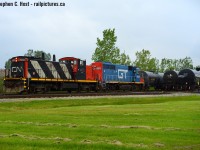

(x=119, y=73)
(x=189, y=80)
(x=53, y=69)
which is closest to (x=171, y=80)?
(x=189, y=80)

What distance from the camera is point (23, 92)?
36.6 metres

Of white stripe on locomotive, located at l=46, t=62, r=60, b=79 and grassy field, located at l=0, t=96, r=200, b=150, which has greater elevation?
white stripe on locomotive, located at l=46, t=62, r=60, b=79

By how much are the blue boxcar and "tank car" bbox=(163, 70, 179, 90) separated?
22.9 feet

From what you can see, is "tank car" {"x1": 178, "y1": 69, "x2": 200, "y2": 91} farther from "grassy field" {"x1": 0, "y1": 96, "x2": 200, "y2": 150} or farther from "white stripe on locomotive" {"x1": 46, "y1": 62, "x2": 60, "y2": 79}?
"grassy field" {"x1": 0, "y1": 96, "x2": 200, "y2": 150}

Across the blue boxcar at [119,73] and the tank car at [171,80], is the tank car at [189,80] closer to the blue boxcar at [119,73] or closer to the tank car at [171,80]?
the tank car at [171,80]

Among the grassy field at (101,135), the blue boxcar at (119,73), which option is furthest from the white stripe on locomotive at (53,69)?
the grassy field at (101,135)

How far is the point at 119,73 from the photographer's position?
170ft

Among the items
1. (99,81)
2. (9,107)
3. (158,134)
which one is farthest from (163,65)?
(158,134)

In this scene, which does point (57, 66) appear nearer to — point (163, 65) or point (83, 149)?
point (83, 149)

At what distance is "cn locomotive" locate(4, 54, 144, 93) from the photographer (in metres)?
36.8

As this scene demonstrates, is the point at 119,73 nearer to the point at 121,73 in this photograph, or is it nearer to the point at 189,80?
the point at 121,73

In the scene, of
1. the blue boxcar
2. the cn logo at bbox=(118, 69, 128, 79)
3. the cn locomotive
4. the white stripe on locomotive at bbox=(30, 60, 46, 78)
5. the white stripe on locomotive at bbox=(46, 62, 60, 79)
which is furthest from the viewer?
the cn logo at bbox=(118, 69, 128, 79)

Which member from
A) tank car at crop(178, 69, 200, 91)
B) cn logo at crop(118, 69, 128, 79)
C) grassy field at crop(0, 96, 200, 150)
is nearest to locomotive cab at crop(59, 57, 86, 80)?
cn logo at crop(118, 69, 128, 79)

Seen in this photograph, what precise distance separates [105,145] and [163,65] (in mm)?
123735
